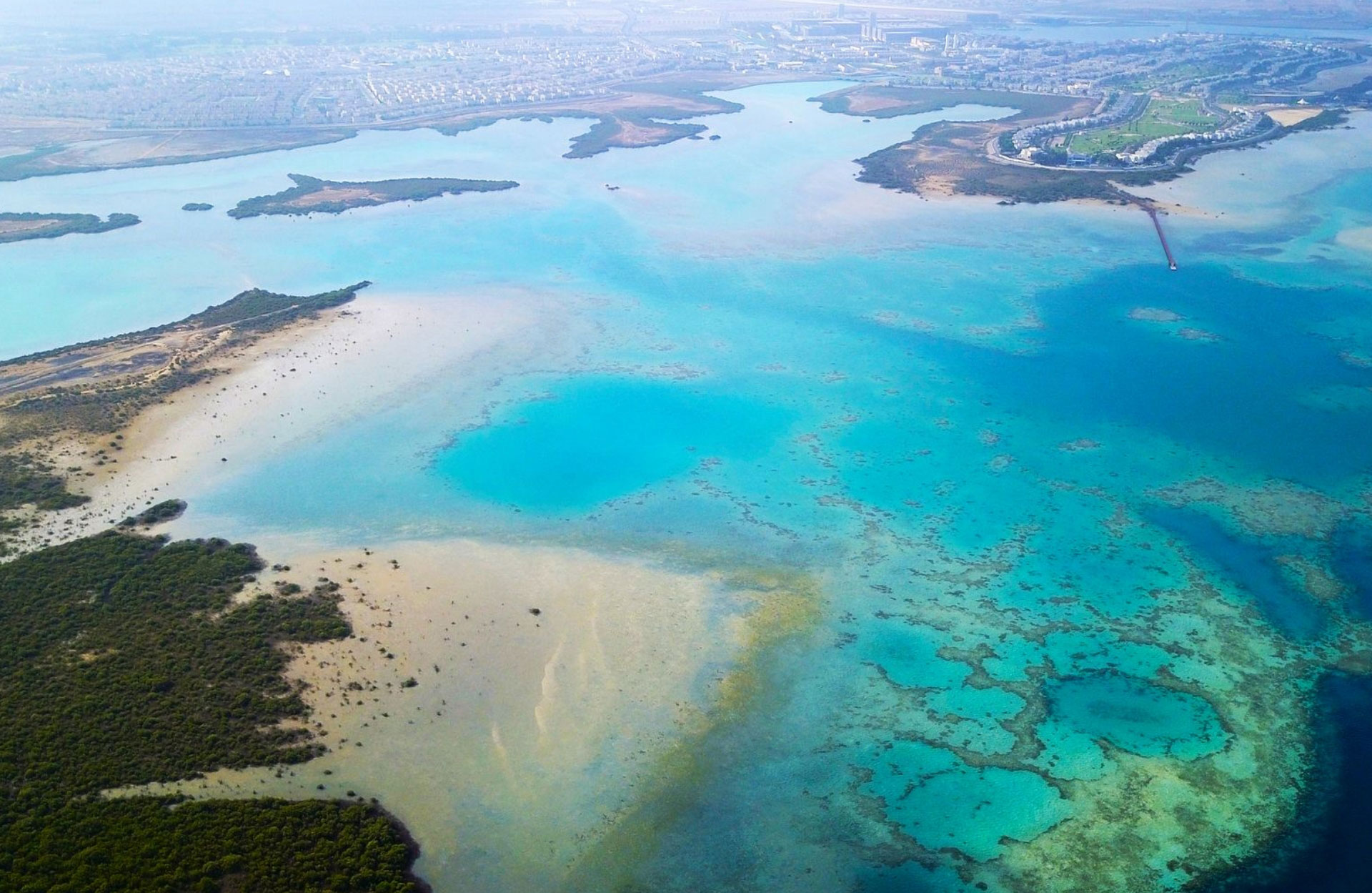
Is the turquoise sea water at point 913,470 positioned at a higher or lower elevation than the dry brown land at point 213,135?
lower

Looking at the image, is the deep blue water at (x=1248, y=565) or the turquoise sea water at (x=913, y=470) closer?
the turquoise sea water at (x=913, y=470)

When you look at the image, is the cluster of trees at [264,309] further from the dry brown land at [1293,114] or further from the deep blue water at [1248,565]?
the dry brown land at [1293,114]

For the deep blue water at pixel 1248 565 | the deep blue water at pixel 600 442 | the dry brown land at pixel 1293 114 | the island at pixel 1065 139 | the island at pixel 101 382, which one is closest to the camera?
the deep blue water at pixel 1248 565

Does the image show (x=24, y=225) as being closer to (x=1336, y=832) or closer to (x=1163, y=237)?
(x=1163, y=237)

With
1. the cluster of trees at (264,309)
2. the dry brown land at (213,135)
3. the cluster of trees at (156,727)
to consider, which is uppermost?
the dry brown land at (213,135)

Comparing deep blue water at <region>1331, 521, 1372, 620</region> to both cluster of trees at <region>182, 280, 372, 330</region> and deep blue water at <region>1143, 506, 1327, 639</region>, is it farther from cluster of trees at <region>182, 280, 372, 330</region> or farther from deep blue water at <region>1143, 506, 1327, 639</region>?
cluster of trees at <region>182, 280, 372, 330</region>

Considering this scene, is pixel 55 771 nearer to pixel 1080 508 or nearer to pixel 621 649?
pixel 621 649

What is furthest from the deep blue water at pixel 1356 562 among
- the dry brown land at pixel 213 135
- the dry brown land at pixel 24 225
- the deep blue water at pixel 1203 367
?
the dry brown land at pixel 24 225

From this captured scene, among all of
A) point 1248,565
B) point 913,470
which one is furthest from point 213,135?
point 1248,565
